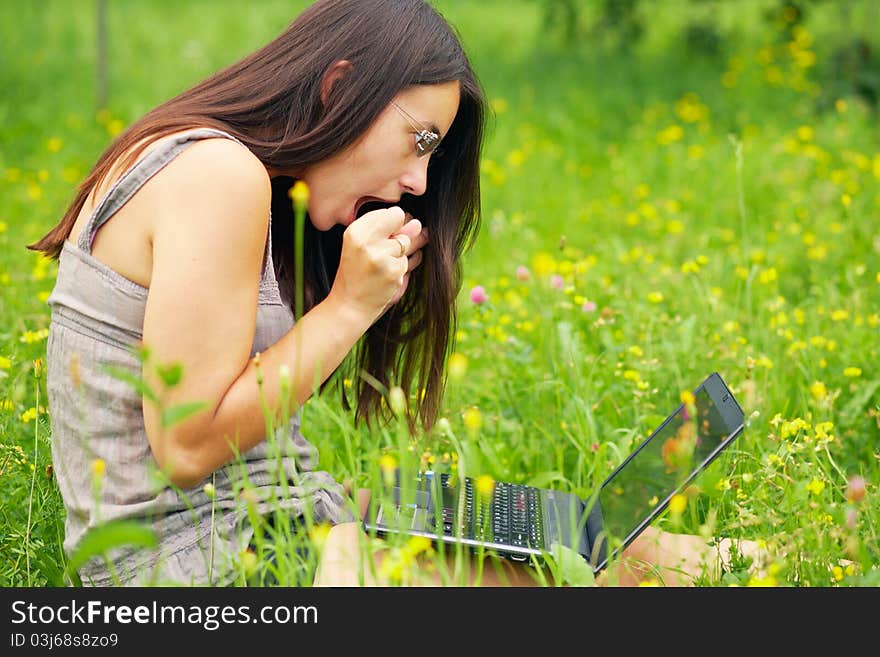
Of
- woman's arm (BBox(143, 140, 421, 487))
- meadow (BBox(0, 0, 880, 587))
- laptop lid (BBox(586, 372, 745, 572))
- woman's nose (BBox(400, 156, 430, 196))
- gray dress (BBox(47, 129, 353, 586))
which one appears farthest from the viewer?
meadow (BBox(0, 0, 880, 587))

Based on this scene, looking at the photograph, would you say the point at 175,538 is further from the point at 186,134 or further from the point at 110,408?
the point at 186,134

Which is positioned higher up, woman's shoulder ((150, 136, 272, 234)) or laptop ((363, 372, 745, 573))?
woman's shoulder ((150, 136, 272, 234))

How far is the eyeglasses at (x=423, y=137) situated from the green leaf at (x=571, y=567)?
0.63 meters

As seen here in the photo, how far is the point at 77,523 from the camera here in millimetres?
1613

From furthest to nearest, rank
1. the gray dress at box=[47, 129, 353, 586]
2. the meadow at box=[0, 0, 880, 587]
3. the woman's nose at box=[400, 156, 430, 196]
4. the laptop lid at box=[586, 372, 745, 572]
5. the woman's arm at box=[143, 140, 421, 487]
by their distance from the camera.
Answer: the meadow at box=[0, 0, 880, 587], the woman's nose at box=[400, 156, 430, 196], the laptop lid at box=[586, 372, 745, 572], the gray dress at box=[47, 129, 353, 586], the woman's arm at box=[143, 140, 421, 487]

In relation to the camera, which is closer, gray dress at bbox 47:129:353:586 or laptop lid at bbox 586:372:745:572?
gray dress at bbox 47:129:353:586

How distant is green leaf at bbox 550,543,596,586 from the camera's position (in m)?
1.49

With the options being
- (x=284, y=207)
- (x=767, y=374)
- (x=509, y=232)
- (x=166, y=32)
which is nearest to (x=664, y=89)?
(x=509, y=232)

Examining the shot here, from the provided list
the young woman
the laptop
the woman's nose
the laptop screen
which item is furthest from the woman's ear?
the laptop screen

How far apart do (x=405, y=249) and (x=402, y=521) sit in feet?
1.66

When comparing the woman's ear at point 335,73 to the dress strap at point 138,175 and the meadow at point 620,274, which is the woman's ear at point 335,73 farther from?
the meadow at point 620,274

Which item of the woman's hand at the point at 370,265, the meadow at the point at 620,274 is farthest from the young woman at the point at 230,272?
the meadow at the point at 620,274

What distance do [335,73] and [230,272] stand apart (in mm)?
400

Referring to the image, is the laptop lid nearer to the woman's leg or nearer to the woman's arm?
the woman's leg
